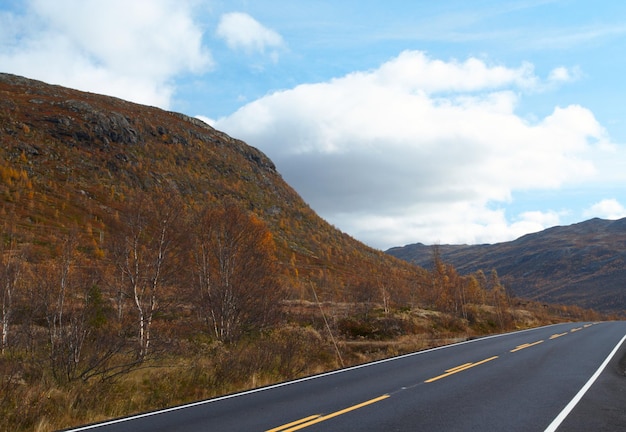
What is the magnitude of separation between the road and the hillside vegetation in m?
2.01

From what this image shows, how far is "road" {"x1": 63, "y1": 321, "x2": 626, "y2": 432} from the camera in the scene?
750cm

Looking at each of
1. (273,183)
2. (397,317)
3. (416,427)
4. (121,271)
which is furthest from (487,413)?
(273,183)

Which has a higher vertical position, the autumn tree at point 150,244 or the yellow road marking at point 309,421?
the autumn tree at point 150,244

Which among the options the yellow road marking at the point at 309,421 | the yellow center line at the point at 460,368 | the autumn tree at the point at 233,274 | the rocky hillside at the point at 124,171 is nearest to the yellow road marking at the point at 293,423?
the yellow road marking at the point at 309,421

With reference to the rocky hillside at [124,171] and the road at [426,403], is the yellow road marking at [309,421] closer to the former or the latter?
the road at [426,403]

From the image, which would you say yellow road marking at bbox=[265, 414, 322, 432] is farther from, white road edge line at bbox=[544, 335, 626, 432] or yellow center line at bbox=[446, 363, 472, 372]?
yellow center line at bbox=[446, 363, 472, 372]

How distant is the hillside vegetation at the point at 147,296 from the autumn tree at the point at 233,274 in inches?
3.1

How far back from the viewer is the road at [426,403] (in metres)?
7.50

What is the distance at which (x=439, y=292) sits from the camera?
54.8 meters

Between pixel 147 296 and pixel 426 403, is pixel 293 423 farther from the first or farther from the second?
pixel 147 296

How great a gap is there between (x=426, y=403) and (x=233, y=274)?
55.1ft

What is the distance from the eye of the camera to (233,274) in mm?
24469

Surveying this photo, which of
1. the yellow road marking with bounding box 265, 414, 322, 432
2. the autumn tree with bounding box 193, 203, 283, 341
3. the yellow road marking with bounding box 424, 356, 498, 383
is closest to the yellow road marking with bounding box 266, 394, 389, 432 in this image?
the yellow road marking with bounding box 265, 414, 322, 432

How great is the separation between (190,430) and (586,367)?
479 inches
